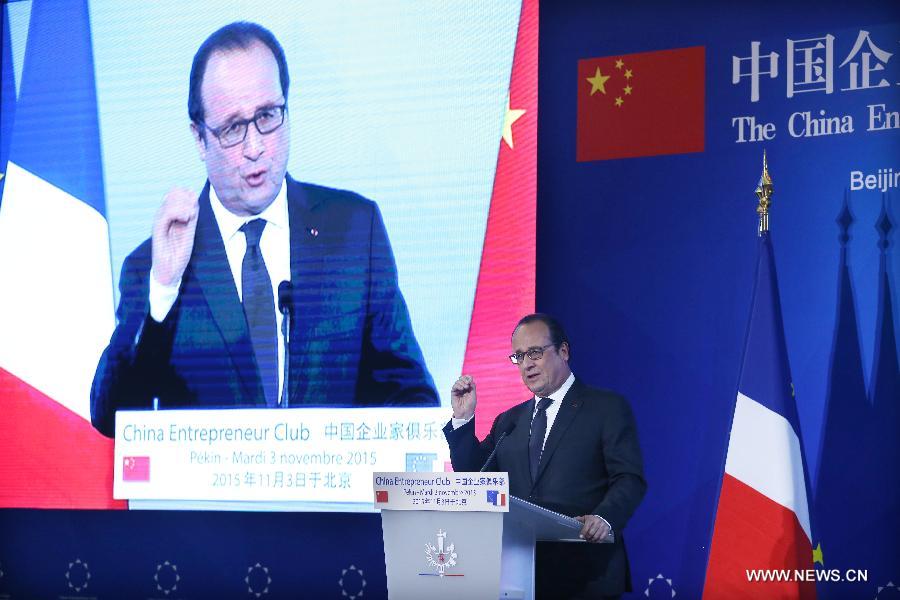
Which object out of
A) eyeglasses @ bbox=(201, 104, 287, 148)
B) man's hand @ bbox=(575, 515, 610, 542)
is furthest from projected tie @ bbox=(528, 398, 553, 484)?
eyeglasses @ bbox=(201, 104, 287, 148)

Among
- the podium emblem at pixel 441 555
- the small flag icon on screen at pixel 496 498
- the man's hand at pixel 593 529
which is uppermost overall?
the small flag icon on screen at pixel 496 498

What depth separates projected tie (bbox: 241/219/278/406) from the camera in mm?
5840

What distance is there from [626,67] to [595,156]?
44 cm

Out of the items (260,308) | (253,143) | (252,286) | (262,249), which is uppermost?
(253,143)

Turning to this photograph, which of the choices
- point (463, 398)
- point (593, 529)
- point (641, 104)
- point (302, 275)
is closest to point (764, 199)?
point (641, 104)

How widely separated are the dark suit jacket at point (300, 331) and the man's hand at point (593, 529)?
84.8 inches

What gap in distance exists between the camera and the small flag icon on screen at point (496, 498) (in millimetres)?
3170

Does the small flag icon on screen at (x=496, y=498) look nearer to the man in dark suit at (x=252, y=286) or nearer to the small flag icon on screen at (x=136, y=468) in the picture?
the man in dark suit at (x=252, y=286)

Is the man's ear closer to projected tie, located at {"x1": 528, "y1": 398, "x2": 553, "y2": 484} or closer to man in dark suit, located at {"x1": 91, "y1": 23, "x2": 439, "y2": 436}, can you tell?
man in dark suit, located at {"x1": 91, "y1": 23, "x2": 439, "y2": 436}

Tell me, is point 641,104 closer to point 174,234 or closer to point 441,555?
point 174,234

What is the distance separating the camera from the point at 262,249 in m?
5.95

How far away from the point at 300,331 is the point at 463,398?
2242 mm

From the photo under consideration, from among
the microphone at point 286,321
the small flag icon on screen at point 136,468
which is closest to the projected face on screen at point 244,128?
the microphone at point 286,321

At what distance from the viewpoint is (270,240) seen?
19.5ft
